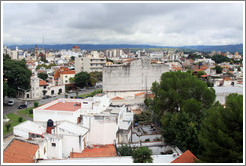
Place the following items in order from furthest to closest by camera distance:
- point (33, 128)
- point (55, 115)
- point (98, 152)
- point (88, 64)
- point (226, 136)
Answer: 1. point (88, 64)
2. point (55, 115)
3. point (33, 128)
4. point (98, 152)
5. point (226, 136)

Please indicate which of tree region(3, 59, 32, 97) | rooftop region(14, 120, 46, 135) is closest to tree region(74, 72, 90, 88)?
tree region(3, 59, 32, 97)

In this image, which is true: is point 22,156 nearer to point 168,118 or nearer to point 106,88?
point 168,118

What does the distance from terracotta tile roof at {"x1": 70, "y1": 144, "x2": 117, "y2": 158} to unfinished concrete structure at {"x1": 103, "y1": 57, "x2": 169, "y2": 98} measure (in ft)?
53.4

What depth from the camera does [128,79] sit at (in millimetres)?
33688

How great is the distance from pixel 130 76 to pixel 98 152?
1924 cm

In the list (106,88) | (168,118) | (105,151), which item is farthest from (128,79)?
(105,151)

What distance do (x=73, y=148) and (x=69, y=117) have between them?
8.78ft

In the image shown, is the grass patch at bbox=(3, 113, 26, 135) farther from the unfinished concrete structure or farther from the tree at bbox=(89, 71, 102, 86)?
the tree at bbox=(89, 71, 102, 86)

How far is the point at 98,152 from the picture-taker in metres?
15.8

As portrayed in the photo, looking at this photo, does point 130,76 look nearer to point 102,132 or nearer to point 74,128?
point 102,132

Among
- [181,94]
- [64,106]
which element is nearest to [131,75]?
[181,94]

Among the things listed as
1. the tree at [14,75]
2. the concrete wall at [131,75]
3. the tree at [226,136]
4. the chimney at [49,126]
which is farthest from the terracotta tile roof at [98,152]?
the tree at [14,75]

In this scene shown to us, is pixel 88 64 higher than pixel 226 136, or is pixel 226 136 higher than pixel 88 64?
pixel 88 64

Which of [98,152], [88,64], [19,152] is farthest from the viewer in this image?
[88,64]
